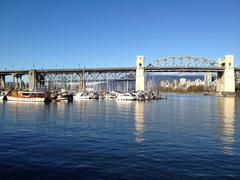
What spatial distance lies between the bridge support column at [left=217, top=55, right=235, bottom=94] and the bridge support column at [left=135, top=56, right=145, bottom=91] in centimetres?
3390

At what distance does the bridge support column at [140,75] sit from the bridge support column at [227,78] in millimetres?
33904

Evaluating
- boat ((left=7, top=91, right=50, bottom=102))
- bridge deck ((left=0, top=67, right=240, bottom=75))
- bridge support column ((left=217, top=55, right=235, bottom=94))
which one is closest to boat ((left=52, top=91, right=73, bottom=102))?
boat ((left=7, top=91, right=50, bottom=102))

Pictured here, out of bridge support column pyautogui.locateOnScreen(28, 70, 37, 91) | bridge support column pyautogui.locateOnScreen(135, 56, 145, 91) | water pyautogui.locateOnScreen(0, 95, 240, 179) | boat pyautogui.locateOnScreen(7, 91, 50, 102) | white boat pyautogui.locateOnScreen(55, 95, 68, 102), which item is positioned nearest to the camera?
water pyautogui.locateOnScreen(0, 95, 240, 179)

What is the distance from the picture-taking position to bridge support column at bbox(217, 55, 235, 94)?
12262 centimetres

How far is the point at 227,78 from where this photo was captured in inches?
4889

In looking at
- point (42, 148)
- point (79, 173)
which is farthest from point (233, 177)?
point (42, 148)

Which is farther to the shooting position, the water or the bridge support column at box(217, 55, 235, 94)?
the bridge support column at box(217, 55, 235, 94)

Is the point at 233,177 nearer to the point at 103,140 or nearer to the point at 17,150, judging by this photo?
the point at 103,140

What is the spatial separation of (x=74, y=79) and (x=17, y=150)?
12120cm

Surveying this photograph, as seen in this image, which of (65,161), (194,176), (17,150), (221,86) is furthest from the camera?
(221,86)

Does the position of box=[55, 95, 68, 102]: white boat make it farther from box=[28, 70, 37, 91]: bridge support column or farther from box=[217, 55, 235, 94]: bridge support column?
box=[217, 55, 235, 94]: bridge support column

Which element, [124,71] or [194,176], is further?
[124,71]

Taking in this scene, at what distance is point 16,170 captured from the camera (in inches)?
453

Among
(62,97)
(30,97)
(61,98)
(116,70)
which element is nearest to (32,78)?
(116,70)
